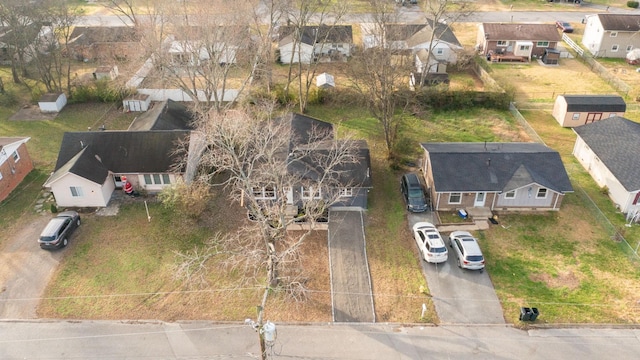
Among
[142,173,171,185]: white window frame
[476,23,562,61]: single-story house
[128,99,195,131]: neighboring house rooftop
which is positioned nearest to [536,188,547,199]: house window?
[142,173,171,185]: white window frame

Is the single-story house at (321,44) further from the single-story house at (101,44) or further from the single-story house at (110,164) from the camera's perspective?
the single-story house at (110,164)

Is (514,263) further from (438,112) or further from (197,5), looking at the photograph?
(197,5)

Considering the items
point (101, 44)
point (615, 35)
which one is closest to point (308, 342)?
point (101, 44)

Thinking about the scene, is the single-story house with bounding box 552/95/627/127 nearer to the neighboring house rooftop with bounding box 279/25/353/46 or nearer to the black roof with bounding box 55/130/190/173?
the neighboring house rooftop with bounding box 279/25/353/46

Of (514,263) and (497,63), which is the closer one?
(514,263)

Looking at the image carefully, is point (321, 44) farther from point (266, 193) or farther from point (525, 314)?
point (525, 314)

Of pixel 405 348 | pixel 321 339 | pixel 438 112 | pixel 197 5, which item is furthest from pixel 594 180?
pixel 197 5
